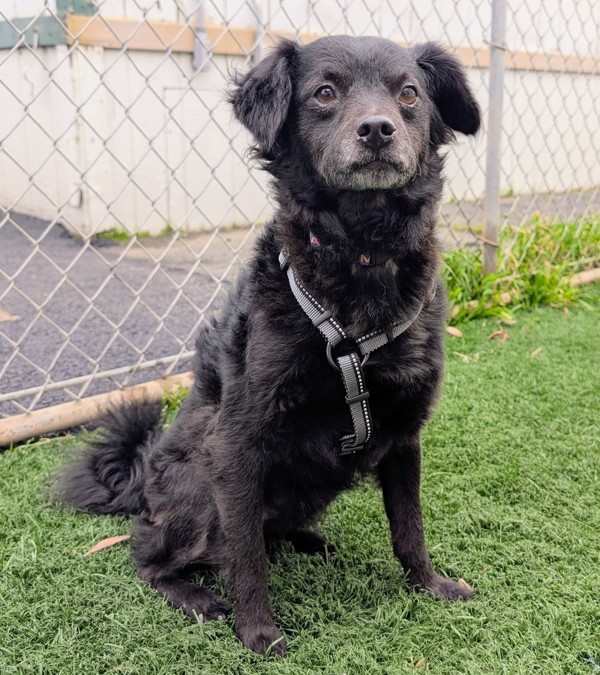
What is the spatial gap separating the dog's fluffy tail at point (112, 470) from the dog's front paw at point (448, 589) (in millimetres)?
898

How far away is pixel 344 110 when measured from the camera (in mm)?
1597

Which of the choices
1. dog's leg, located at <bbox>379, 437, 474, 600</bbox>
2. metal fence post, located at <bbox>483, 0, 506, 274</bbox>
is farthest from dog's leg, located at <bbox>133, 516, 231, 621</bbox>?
metal fence post, located at <bbox>483, 0, 506, 274</bbox>

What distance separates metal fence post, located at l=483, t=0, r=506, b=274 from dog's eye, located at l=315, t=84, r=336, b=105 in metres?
2.18

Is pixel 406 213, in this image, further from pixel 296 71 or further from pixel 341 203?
pixel 296 71

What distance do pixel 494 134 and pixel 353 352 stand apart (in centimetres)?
250

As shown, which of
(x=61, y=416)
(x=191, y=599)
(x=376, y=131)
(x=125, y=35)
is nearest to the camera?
(x=376, y=131)

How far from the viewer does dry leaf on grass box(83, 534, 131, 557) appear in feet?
6.39

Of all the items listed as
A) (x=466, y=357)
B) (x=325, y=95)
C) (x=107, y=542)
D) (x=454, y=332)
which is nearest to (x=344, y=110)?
(x=325, y=95)

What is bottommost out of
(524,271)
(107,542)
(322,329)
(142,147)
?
(524,271)

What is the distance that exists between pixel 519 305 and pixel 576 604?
95.2 inches

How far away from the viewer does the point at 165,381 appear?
111 inches

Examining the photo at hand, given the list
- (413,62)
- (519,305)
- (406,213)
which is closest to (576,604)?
(406,213)

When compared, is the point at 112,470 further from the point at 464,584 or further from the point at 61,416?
the point at 464,584

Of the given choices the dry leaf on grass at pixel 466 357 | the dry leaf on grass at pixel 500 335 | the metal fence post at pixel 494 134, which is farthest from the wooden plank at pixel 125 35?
the dry leaf on grass at pixel 466 357
